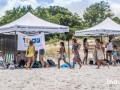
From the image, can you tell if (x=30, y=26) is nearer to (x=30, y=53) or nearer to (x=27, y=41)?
(x=27, y=41)

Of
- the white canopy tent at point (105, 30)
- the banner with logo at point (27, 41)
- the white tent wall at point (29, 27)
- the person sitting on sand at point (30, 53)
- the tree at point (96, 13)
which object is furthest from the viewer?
the tree at point (96, 13)

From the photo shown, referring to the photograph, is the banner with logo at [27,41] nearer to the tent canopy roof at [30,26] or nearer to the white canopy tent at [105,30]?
the tent canopy roof at [30,26]

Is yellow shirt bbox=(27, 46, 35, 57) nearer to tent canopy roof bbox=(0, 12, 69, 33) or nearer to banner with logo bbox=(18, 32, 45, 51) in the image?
banner with logo bbox=(18, 32, 45, 51)

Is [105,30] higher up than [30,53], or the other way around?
[105,30]

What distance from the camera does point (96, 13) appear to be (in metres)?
88.6

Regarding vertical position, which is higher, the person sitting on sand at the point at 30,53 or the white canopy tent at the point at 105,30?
the white canopy tent at the point at 105,30

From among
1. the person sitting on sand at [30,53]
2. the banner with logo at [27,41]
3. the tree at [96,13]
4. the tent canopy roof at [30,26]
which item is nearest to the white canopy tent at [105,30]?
the tent canopy roof at [30,26]

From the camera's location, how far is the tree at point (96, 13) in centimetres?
8706

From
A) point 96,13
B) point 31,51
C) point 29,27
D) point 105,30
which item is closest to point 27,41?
point 29,27

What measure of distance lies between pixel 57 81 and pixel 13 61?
7.62 metres

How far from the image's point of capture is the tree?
8706 cm

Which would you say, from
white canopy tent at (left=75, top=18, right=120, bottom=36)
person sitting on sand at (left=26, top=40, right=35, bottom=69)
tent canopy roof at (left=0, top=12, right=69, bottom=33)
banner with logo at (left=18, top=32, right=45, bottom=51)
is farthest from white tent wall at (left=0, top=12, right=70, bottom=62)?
white canopy tent at (left=75, top=18, right=120, bottom=36)

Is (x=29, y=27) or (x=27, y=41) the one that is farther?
(x=27, y=41)

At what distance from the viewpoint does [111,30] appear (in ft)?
72.8
